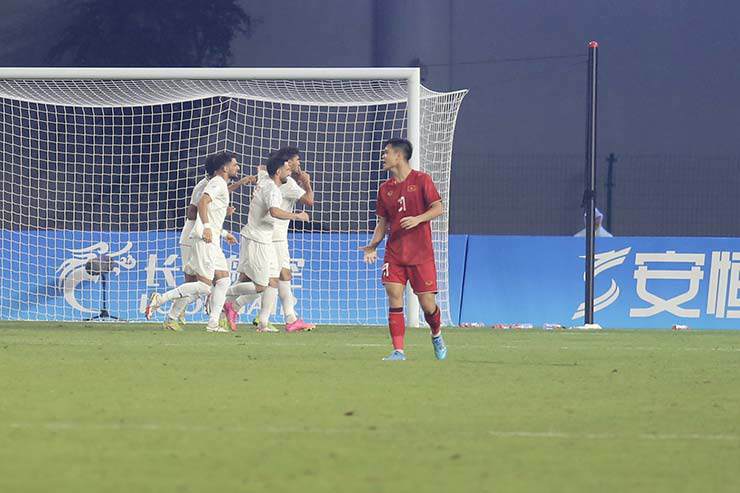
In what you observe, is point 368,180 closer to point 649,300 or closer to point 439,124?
point 439,124

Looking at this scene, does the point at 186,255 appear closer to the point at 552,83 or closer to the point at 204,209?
the point at 204,209

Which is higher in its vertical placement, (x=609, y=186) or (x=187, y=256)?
(x=609, y=186)

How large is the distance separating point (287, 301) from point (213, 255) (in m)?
0.94

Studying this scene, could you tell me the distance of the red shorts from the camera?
11.3 m

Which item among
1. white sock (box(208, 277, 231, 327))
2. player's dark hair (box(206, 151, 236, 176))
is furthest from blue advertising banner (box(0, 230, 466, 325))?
player's dark hair (box(206, 151, 236, 176))

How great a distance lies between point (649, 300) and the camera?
18078 mm

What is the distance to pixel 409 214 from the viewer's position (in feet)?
37.3

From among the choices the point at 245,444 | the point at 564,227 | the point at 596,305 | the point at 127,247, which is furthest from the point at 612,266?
the point at 245,444

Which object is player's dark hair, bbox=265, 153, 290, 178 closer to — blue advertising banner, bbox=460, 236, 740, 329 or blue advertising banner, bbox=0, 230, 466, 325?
blue advertising banner, bbox=0, 230, 466, 325

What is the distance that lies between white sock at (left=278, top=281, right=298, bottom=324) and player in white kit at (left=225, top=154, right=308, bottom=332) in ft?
0.45

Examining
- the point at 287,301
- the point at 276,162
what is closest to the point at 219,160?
the point at 276,162

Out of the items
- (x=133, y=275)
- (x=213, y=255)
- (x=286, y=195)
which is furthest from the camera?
(x=133, y=275)

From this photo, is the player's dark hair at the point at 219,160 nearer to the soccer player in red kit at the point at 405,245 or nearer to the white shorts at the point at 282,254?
the white shorts at the point at 282,254

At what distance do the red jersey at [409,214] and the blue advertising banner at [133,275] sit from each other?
685 centimetres
